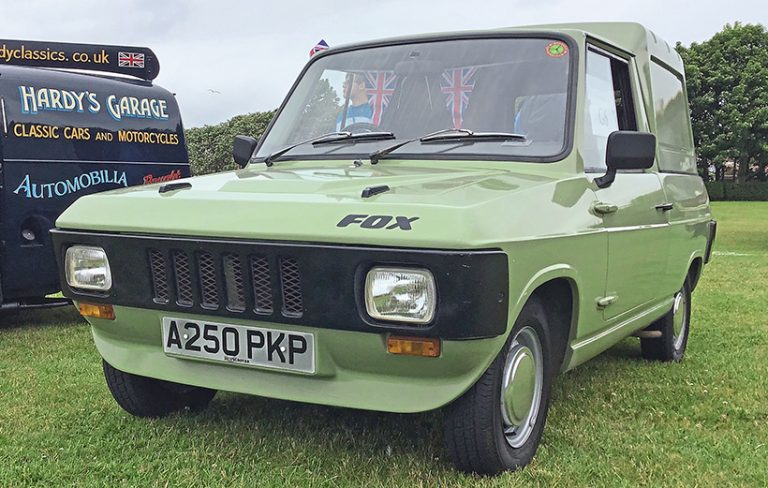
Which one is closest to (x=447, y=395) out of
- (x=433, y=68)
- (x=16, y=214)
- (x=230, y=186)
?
(x=230, y=186)

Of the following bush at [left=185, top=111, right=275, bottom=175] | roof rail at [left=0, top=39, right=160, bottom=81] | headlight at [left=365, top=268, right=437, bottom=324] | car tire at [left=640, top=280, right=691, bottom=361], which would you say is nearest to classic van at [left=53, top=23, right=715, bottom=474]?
headlight at [left=365, top=268, right=437, bottom=324]

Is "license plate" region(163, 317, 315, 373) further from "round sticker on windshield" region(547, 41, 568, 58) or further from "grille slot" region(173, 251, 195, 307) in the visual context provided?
"round sticker on windshield" region(547, 41, 568, 58)

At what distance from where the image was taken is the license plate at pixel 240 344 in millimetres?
2816

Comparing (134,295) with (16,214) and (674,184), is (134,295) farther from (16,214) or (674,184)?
(16,214)

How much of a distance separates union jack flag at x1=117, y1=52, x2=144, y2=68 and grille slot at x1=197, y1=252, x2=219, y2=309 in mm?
5080

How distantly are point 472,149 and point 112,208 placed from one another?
154 centimetres

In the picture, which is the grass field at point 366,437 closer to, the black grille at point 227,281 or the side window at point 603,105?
the black grille at point 227,281

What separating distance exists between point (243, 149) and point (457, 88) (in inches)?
51.4

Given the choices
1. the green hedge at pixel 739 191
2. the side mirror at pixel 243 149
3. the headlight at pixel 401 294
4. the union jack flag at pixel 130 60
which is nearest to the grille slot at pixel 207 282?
the headlight at pixel 401 294

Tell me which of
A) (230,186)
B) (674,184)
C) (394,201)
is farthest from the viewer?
(674,184)

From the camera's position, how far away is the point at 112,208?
3113 millimetres

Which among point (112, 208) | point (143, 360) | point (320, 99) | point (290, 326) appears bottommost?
point (143, 360)

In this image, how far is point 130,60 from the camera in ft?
24.2

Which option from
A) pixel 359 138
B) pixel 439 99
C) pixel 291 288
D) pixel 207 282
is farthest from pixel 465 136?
pixel 207 282
